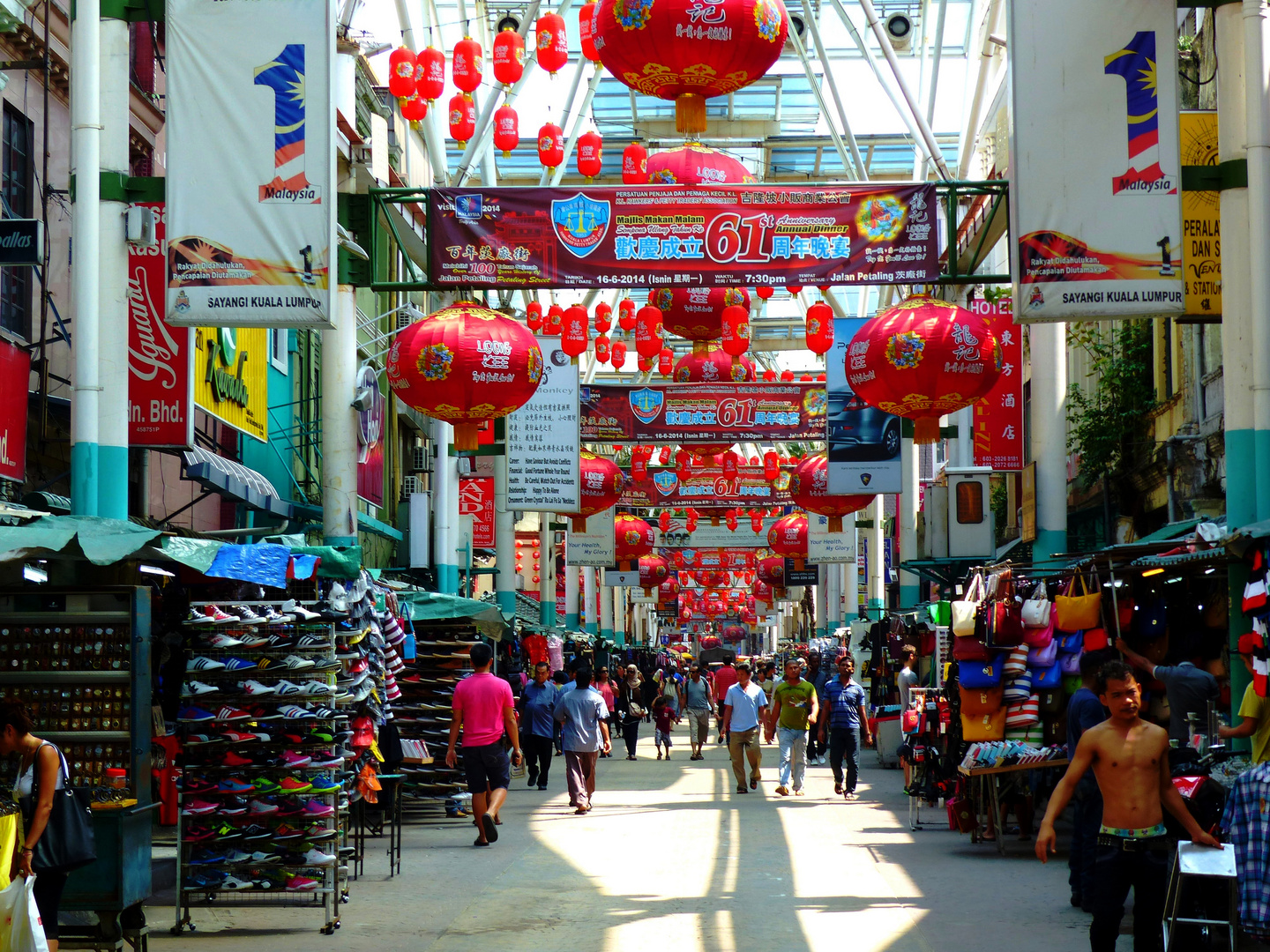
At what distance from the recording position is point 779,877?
13117 millimetres

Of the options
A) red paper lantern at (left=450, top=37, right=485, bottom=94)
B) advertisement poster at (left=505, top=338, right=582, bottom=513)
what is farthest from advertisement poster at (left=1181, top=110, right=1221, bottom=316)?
advertisement poster at (left=505, top=338, right=582, bottom=513)

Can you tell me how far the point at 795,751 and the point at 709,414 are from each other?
10.0 m

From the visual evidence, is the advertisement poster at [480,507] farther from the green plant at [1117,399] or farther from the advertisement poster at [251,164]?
the advertisement poster at [251,164]

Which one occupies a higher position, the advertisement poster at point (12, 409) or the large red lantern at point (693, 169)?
the large red lantern at point (693, 169)

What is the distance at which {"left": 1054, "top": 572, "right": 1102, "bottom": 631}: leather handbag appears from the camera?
520 inches

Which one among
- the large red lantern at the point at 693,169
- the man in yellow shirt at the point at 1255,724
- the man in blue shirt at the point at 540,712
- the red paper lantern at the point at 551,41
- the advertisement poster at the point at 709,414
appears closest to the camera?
the man in yellow shirt at the point at 1255,724

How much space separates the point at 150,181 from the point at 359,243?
2.94 m

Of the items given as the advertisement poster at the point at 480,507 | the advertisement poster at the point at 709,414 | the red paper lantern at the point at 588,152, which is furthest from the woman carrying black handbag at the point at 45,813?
the advertisement poster at the point at 480,507

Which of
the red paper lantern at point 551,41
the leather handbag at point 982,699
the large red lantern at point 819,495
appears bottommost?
the leather handbag at point 982,699

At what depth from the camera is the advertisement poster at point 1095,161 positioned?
1137 cm

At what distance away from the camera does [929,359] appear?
13.8 meters

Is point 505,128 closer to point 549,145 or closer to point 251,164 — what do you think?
point 549,145

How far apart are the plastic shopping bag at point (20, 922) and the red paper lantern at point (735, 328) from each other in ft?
42.2

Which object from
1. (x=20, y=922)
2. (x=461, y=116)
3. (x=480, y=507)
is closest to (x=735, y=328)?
(x=461, y=116)
